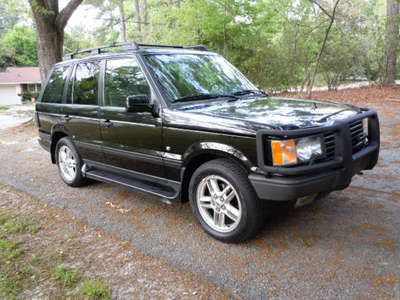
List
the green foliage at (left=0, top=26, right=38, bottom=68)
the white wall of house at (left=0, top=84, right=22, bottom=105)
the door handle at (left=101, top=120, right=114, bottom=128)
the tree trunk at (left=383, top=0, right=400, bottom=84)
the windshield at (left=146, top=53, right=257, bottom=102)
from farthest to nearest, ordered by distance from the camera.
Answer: the green foliage at (left=0, top=26, right=38, bottom=68)
the white wall of house at (left=0, top=84, right=22, bottom=105)
the tree trunk at (left=383, top=0, right=400, bottom=84)
the door handle at (left=101, top=120, right=114, bottom=128)
the windshield at (left=146, top=53, right=257, bottom=102)

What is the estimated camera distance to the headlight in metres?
2.86

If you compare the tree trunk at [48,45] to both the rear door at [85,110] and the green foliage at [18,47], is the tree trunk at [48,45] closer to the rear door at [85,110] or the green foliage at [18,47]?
the rear door at [85,110]

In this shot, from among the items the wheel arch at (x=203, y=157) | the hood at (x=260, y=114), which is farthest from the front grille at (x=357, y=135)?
the wheel arch at (x=203, y=157)

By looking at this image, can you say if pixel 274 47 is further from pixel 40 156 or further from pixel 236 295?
pixel 236 295

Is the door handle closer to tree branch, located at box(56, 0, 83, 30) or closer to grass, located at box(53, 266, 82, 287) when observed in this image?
grass, located at box(53, 266, 82, 287)

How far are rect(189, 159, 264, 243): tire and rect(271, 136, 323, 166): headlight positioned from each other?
1.32ft

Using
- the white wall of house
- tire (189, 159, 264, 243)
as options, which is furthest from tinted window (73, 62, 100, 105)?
the white wall of house

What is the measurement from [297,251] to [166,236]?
1.32 metres

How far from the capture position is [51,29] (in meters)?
11.5

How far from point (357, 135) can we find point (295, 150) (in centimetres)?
96

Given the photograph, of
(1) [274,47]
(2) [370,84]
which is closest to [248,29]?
(1) [274,47]

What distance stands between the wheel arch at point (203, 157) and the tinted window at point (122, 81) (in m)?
0.94

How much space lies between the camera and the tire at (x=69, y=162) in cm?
524

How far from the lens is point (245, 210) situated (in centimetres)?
317
